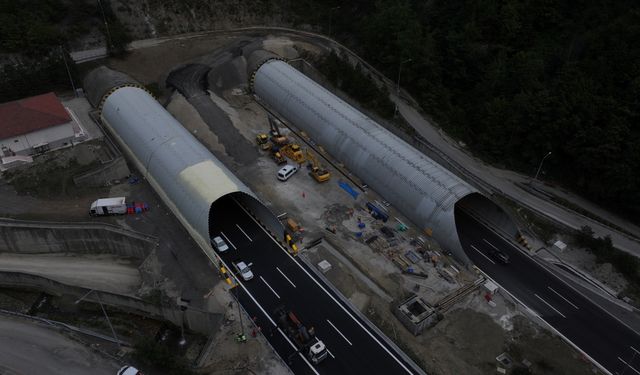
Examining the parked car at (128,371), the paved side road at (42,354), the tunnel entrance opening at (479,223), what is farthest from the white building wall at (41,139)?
the tunnel entrance opening at (479,223)

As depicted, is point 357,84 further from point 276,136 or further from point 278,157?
point 278,157

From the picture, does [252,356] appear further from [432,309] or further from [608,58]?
[608,58]

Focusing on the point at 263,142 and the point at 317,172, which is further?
the point at 263,142

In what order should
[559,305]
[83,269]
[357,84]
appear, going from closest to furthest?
[559,305]
[83,269]
[357,84]

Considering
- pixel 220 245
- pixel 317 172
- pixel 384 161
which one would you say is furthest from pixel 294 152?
pixel 220 245

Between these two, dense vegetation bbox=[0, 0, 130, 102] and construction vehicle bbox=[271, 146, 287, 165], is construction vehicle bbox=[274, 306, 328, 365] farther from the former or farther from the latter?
dense vegetation bbox=[0, 0, 130, 102]

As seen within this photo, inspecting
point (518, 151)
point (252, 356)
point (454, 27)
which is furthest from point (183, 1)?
point (252, 356)

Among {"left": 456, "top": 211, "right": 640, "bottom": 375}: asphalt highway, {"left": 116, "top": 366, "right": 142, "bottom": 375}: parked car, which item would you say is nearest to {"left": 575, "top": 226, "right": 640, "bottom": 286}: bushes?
{"left": 456, "top": 211, "right": 640, "bottom": 375}: asphalt highway

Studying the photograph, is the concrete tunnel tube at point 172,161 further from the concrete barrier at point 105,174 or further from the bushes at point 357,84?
the bushes at point 357,84
